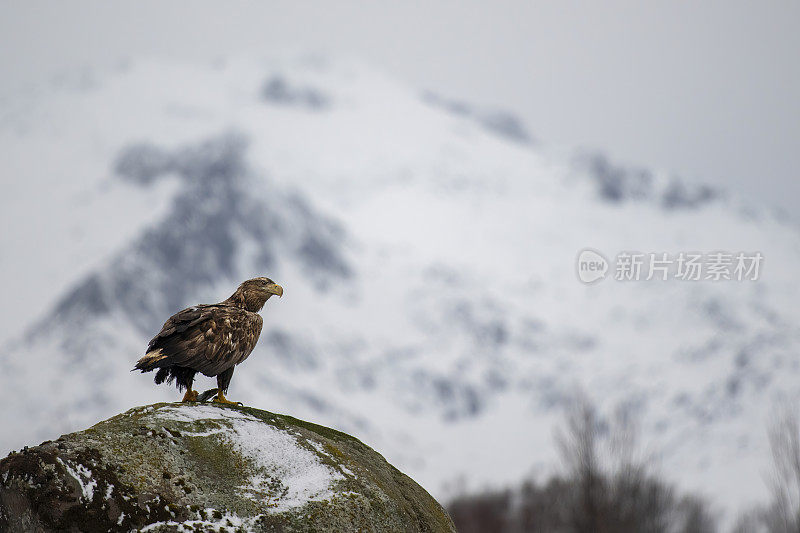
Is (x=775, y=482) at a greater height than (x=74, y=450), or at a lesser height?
greater

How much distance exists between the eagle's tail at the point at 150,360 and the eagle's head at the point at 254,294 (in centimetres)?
157

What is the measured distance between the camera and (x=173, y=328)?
33.7 feet

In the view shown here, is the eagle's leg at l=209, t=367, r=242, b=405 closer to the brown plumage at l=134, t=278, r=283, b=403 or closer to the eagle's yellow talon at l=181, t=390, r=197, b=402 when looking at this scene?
the brown plumage at l=134, t=278, r=283, b=403

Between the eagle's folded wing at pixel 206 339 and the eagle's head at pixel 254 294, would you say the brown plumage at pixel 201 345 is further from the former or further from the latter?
the eagle's head at pixel 254 294

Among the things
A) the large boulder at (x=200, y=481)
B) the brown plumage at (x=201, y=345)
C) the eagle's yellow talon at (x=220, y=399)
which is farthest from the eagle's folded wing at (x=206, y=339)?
the large boulder at (x=200, y=481)

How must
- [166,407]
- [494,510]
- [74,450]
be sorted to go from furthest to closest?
[494,510], [166,407], [74,450]

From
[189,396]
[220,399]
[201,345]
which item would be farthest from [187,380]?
[201,345]

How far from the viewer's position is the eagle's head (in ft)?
37.9

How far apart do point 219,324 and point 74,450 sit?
261 cm

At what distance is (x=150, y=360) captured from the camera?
9.94m

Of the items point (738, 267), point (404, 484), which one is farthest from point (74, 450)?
point (738, 267)

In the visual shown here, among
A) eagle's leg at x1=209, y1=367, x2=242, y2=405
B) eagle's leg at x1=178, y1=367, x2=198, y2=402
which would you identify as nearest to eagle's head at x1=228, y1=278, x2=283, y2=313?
eagle's leg at x1=209, y1=367, x2=242, y2=405

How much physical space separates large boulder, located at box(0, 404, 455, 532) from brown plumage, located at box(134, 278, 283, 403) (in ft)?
1.82

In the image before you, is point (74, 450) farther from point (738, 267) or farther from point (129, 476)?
point (738, 267)
